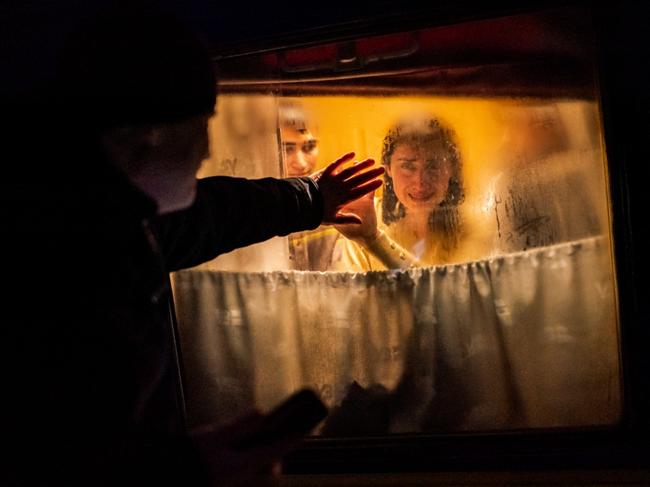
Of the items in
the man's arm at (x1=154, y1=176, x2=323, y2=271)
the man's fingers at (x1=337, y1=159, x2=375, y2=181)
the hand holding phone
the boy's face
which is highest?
the boy's face

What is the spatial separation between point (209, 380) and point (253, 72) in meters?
0.77

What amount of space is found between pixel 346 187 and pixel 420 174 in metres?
0.17

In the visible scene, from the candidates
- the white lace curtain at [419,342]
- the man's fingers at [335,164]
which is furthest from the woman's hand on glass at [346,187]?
the white lace curtain at [419,342]

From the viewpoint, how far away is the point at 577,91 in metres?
1.17

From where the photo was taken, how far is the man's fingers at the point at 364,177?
1.28 m

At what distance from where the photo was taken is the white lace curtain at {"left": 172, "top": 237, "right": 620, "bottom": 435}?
1.21m

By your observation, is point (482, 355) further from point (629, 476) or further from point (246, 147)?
point (246, 147)

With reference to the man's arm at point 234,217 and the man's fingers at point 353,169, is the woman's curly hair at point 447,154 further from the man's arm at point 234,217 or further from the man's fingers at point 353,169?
the man's arm at point 234,217

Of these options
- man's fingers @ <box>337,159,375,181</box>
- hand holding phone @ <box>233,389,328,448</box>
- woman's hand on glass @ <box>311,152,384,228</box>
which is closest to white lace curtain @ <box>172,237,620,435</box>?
woman's hand on glass @ <box>311,152,384,228</box>

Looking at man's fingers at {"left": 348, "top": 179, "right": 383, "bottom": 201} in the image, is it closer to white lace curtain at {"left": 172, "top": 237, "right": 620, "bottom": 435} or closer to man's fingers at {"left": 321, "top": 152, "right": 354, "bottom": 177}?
man's fingers at {"left": 321, "top": 152, "right": 354, "bottom": 177}

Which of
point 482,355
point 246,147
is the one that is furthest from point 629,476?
point 246,147

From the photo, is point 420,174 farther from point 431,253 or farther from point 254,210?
point 254,210

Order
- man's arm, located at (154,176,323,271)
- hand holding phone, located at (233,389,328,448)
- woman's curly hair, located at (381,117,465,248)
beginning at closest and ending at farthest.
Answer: hand holding phone, located at (233,389,328,448)
man's arm, located at (154,176,323,271)
woman's curly hair, located at (381,117,465,248)

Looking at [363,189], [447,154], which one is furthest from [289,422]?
[447,154]
